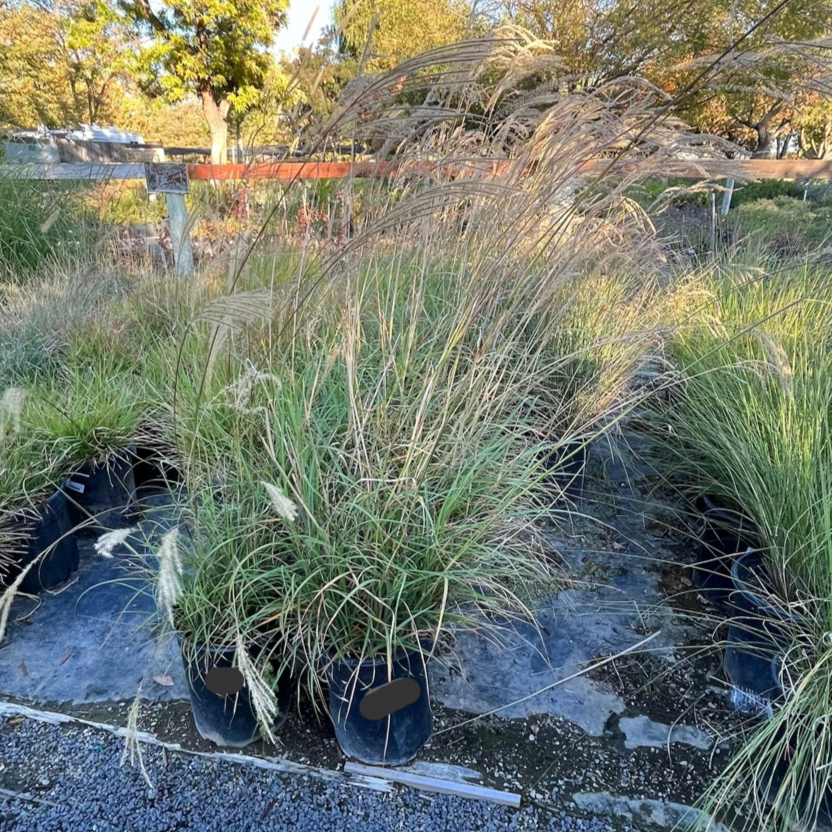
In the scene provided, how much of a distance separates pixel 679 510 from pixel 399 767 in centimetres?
132

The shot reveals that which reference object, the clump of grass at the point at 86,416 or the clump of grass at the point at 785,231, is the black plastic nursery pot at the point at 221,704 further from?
the clump of grass at the point at 785,231

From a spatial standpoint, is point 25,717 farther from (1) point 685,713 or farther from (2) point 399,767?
(1) point 685,713

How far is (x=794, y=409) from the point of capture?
5.34ft

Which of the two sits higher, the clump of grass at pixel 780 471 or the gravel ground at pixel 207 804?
the clump of grass at pixel 780 471

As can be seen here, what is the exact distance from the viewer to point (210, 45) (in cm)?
1380

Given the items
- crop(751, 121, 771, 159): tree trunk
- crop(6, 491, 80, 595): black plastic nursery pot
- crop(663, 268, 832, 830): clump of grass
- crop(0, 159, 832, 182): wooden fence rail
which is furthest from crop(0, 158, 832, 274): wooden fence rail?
crop(751, 121, 771, 159): tree trunk

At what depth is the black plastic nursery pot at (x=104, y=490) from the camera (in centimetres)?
215

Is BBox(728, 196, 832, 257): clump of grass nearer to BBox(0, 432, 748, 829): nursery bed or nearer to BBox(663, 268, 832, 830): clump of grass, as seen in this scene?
BBox(663, 268, 832, 830): clump of grass

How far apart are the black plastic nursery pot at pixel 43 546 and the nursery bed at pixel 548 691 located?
0.06m

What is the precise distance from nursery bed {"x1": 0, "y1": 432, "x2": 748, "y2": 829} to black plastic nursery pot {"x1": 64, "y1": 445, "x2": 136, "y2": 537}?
210 millimetres

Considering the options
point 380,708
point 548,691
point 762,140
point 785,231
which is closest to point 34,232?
point 380,708

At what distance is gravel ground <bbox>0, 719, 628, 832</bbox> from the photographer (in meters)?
1.18

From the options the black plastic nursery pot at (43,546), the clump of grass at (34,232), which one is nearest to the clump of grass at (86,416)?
the black plastic nursery pot at (43,546)

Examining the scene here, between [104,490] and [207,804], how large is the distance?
1358 mm
